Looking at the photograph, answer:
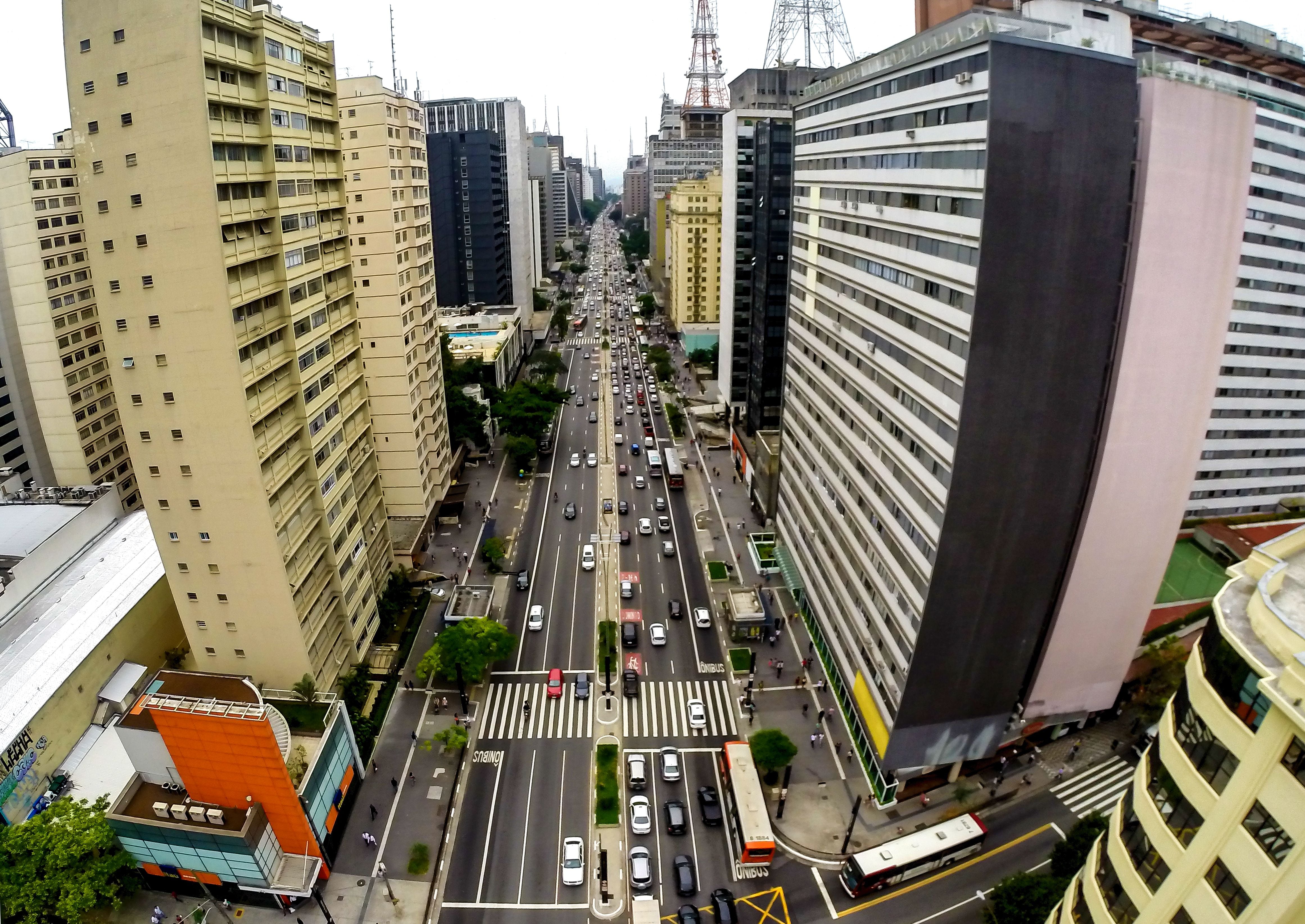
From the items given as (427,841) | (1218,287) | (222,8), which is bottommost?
(427,841)

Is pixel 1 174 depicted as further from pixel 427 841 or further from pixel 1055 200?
pixel 1055 200

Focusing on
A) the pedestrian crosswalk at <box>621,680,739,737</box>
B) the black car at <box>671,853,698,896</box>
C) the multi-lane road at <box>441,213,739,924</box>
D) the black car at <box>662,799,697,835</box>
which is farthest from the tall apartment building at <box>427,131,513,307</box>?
the black car at <box>671,853,698,896</box>

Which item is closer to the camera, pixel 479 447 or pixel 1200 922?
pixel 1200 922

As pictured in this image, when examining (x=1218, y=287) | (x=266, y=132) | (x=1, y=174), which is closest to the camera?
(x=1218, y=287)

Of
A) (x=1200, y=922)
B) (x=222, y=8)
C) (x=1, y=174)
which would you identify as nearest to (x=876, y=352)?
(x=1200, y=922)

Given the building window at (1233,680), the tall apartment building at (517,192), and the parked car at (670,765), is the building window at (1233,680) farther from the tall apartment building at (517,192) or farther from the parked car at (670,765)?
the tall apartment building at (517,192)

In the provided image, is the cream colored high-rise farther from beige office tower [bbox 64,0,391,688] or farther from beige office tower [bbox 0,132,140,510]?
beige office tower [bbox 0,132,140,510]

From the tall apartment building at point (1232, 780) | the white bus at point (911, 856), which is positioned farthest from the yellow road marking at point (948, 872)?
the tall apartment building at point (1232, 780)
